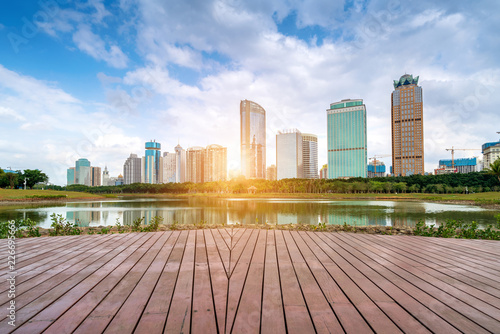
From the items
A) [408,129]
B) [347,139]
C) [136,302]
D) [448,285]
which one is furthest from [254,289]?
[347,139]

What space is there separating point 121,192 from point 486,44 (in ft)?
363

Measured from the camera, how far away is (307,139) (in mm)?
185250

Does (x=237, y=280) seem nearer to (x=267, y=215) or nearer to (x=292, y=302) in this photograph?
(x=292, y=302)

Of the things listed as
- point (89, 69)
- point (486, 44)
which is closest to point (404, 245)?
point (486, 44)

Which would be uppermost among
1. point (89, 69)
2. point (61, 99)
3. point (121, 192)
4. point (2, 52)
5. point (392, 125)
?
point (392, 125)

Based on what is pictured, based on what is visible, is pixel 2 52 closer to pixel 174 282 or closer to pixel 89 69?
pixel 89 69

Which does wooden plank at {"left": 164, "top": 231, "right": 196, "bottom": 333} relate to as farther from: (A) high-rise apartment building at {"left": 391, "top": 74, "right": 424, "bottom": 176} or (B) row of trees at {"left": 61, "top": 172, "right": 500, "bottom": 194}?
(A) high-rise apartment building at {"left": 391, "top": 74, "right": 424, "bottom": 176}

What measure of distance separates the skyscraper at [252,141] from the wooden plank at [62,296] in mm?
161228

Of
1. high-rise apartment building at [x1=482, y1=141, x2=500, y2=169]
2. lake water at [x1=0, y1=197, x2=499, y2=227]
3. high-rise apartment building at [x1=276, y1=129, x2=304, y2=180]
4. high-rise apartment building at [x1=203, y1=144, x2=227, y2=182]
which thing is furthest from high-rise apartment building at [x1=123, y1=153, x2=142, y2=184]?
high-rise apartment building at [x1=482, y1=141, x2=500, y2=169]

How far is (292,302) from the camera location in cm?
193

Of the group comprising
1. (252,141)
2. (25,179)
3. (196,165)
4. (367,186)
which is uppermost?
(252,141)

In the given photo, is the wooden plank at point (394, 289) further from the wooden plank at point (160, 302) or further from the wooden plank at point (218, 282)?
the wooden plank at point (160, 302)

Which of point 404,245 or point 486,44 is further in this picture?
point 486,44

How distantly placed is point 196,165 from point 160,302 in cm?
15796
